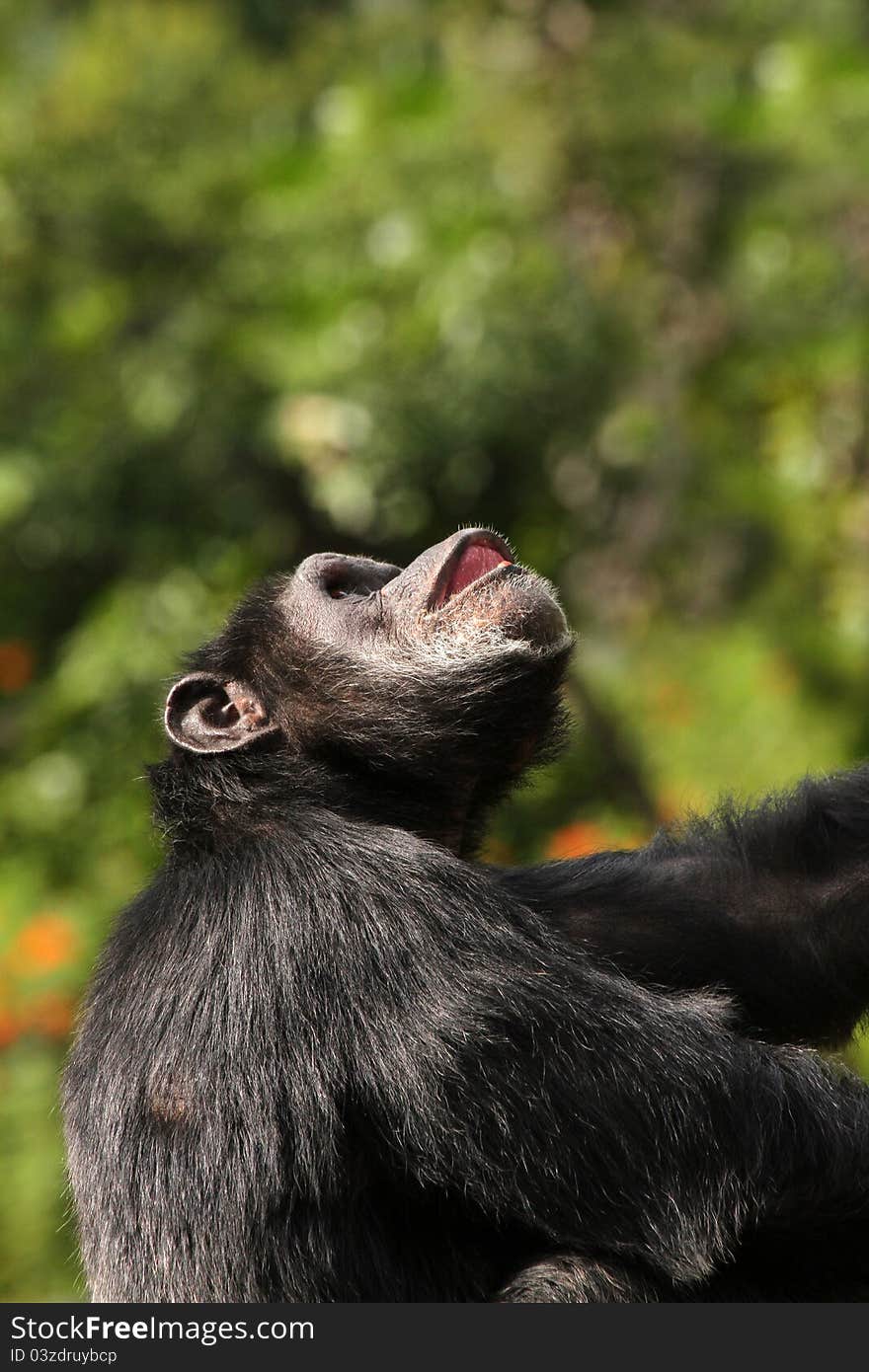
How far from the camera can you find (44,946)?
25.5 ft

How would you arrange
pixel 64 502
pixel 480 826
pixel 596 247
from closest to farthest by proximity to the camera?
pixel 480 826 → pixel 64 502 → pixel 596 247

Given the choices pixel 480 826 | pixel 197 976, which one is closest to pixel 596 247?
pixel 480 826

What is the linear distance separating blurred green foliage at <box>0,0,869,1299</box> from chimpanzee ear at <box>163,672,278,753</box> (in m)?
3.16

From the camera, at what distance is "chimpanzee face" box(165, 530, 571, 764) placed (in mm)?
4441

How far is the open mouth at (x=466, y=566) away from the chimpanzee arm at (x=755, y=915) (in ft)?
2.57

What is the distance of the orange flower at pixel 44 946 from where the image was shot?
7.72m

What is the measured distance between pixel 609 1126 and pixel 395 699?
1325 millimetres

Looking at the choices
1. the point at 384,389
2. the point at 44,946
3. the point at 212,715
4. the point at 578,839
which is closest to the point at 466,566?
the point at 212,715

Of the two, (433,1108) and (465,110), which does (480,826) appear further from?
(465,110)

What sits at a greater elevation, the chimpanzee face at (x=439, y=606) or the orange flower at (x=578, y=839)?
the chimpanzee face at (x=439, y=606)

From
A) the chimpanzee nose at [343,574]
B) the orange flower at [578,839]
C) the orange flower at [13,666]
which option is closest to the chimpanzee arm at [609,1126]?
the chimpanzee nose at [343,574]

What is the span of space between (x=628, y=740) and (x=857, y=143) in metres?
3.62

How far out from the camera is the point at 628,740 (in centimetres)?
952

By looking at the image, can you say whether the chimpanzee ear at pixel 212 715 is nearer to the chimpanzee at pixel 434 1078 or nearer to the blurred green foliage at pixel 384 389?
the chimpanzee at pixel 434 1078
